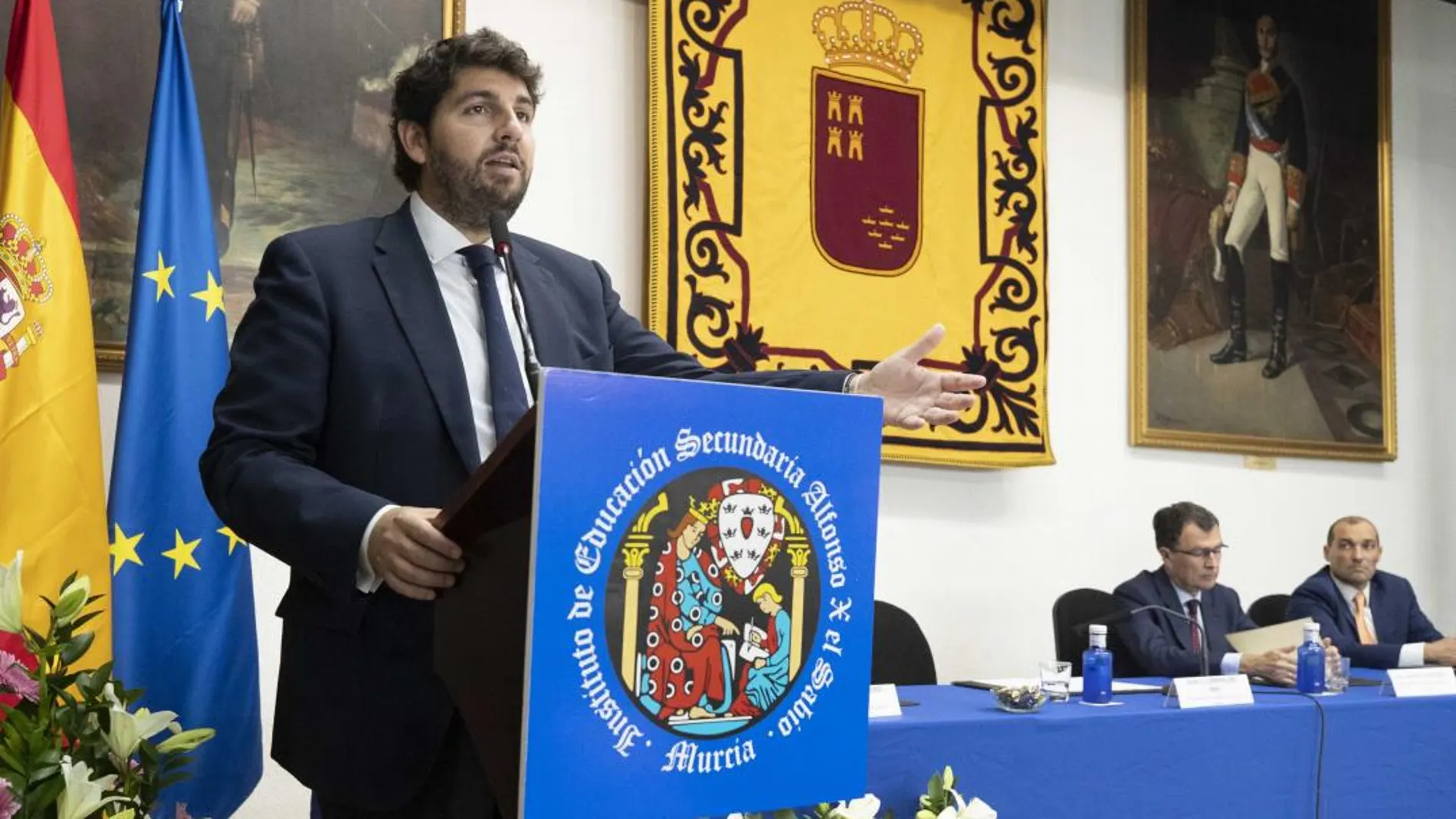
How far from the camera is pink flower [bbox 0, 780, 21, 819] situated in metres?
1.38

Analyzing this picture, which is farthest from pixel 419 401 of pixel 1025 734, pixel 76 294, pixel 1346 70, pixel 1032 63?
pixel 1346 70

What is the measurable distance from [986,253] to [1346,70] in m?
2.40

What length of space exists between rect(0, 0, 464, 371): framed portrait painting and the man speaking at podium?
2.43 meters

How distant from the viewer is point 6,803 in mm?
1388

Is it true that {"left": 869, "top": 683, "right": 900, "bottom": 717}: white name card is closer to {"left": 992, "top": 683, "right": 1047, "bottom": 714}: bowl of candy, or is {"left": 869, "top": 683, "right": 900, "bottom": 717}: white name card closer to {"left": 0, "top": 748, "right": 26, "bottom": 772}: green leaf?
{"left": 992, "top": 683, "right": 1047, "bottom": 714}: bowl of candy

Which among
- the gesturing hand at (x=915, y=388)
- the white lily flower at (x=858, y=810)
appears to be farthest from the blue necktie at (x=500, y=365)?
the white lily flower at (x=858, y=810)

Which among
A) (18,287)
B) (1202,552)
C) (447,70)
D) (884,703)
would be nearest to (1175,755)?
(884,703)

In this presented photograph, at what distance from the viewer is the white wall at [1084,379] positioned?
4.94 metres

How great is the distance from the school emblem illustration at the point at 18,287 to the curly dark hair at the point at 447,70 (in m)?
1.80

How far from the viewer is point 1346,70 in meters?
6.70

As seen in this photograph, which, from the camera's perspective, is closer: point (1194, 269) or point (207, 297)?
point (207, 297)

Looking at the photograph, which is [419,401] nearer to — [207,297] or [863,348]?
[207,297]

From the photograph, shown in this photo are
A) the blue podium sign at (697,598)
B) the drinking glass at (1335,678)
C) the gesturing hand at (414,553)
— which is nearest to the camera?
the blue podium sign at (697,598)

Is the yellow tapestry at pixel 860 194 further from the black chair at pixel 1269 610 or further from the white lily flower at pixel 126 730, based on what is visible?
the white lily flower at pixel 126 730
